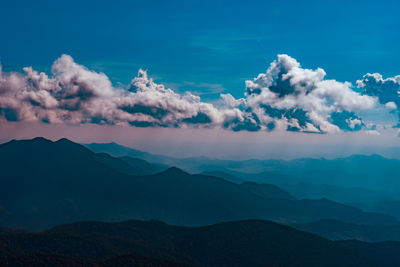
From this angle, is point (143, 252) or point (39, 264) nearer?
point (39, 264)

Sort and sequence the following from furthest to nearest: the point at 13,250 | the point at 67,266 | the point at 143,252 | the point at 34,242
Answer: the point at 143,252 < the point at 34,242 < the point at 13,250 < the point at 67,266

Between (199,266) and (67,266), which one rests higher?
(67,266)

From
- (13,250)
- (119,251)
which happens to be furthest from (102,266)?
(13,250)

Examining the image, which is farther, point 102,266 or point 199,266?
point 199,266

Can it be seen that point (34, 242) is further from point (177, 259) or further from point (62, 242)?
point (177, 259)

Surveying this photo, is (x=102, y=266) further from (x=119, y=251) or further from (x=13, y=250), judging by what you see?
(x=13, y=250)

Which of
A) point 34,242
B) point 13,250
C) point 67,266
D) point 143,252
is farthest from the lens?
point 143,252

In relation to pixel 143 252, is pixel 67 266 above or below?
above

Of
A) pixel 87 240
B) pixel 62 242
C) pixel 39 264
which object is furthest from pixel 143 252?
pixel 39 264

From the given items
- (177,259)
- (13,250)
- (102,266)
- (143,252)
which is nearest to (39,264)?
(102,266)
